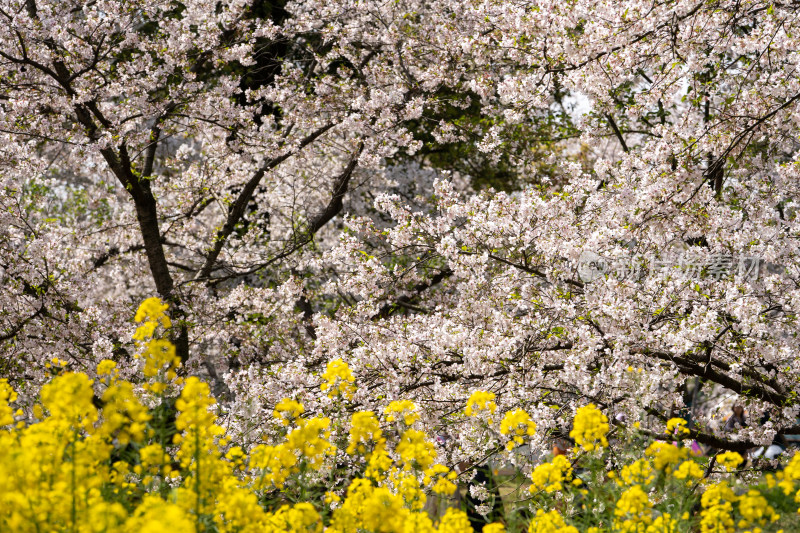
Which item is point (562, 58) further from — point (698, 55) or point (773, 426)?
point (773, 426)

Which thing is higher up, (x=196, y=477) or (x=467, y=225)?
(x=467, y=225)

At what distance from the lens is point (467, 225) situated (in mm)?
6801

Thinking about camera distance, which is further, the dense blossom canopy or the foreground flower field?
the dense blossom canopy

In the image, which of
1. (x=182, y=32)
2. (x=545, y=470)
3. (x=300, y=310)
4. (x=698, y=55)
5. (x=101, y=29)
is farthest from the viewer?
(x=300, y=310)

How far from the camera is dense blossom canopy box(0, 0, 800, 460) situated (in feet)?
19.6

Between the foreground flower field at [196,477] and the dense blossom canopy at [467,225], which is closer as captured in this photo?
the foreground flower field at [196,477]

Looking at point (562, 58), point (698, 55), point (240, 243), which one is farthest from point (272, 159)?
point (698, 55)

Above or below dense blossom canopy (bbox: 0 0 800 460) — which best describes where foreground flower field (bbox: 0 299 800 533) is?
below

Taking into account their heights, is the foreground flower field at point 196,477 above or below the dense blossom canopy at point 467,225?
below

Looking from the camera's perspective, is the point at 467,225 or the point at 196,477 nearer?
the point at 196,477

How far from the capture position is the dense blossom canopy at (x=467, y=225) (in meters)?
5.98

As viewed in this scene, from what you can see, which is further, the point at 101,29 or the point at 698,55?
the point at 101,29

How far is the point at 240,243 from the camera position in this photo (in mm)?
11359

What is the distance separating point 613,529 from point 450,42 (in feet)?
22.5
